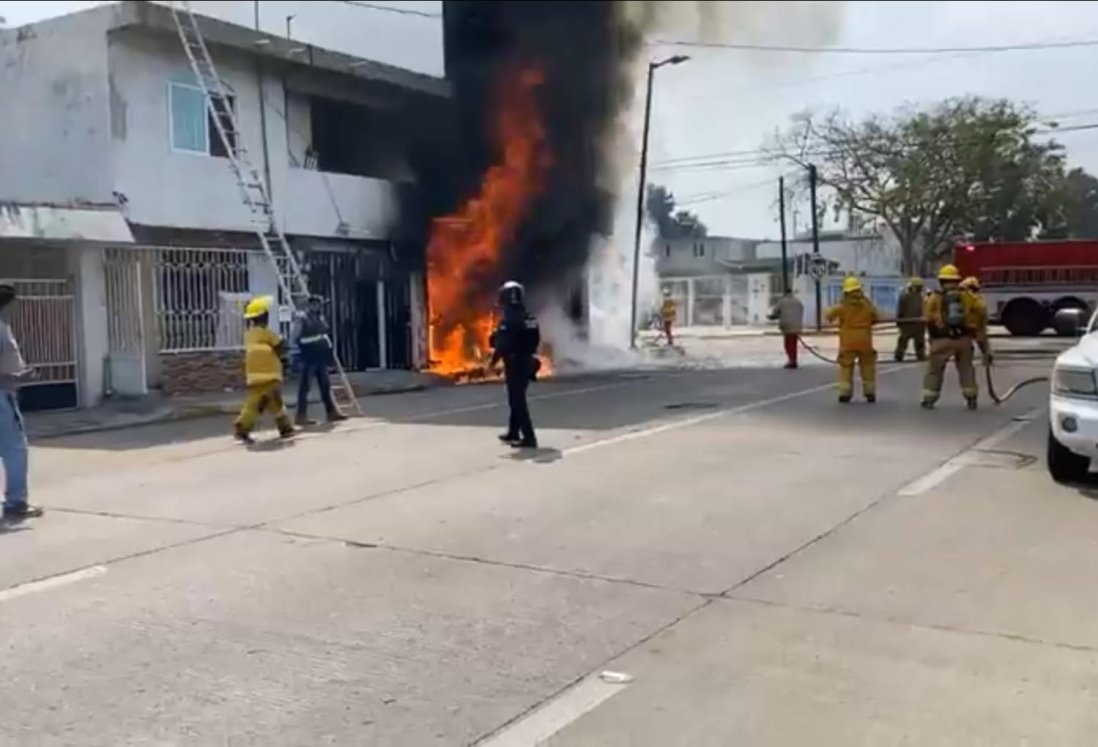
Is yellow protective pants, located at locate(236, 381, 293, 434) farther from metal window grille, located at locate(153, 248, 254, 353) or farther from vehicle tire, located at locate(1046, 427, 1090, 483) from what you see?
vehicle tire, located at locate(1046, 427, 1090, 483)

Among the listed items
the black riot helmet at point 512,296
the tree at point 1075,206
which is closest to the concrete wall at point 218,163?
the black riot helmet at point 512,296

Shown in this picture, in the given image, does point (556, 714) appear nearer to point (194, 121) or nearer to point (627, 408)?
point (627, 408)

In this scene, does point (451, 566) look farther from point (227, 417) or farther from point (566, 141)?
point (566, 141)

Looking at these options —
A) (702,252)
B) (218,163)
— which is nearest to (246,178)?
(218,163)

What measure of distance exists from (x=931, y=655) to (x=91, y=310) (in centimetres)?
1484

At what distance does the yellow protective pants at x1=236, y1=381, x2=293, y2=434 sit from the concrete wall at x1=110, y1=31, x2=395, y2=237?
6438 millimetres

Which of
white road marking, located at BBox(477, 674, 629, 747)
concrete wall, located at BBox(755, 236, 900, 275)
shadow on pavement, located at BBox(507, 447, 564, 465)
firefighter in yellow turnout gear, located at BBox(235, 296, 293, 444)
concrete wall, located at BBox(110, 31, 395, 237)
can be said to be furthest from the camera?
concrete wall, located at BBox(755, 236, 900, 275)

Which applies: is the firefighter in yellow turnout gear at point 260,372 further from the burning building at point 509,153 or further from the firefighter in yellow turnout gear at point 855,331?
the burning building at point 509,153

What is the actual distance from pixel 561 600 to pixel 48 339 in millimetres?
13009

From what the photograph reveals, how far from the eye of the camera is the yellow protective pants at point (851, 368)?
13667mm

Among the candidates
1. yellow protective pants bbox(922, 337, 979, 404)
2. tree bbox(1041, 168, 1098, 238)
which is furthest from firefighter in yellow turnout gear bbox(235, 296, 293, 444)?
tree bbox(1041, 168, 1098, 238)

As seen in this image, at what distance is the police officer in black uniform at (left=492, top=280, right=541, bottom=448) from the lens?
10.4 metres

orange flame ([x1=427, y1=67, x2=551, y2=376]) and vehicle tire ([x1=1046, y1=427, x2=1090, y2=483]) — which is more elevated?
orange flame ([x1=427, y1=67, x2=551, y2=376])

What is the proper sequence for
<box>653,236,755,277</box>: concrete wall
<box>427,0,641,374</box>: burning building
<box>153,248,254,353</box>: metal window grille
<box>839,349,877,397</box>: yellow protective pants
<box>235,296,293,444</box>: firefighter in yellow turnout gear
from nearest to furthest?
<box>235,296,293,444</box>: firefighter in yellow turnout gear
<box>839,349,877,397</box>: yellow protective pants
<box>153,248,254,353</box>: metal window grille
<box>427,0,641,374</box>: burning building
<box>653,236,755,277</box>: concrete wall
